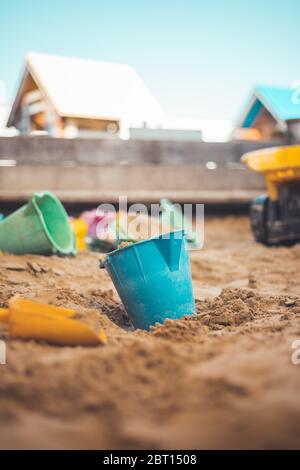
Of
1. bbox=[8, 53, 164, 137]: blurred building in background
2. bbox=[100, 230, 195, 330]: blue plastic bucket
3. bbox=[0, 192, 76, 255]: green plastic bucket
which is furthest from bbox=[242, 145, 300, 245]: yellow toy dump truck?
bbox=[8, 53, 164, 137]: blurred building in background

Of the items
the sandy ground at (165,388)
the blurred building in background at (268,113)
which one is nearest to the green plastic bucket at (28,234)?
the sandy ground at (165,388)

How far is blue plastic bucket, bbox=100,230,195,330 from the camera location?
7.61 ft

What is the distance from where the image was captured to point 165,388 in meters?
1.38

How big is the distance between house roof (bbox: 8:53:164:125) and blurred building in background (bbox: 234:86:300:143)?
2.56 meters

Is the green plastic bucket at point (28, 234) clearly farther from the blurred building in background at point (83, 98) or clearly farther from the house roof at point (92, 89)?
the house roof at point (92, 89)

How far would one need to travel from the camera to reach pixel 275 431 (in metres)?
1.14

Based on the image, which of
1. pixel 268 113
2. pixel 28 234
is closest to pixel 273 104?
pixel 268 113

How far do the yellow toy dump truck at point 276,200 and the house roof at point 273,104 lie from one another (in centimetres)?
539

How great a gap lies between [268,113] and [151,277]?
10931mm

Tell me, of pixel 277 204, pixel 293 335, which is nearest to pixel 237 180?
pixel 277 204

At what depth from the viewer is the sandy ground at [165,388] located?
1.16m

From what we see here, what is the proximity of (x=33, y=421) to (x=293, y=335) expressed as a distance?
3.16ft

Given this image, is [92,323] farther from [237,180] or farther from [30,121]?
[30,121]

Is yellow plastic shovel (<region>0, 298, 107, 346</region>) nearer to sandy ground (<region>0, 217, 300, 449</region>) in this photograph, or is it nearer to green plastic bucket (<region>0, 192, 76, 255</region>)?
sandy ground (<region>0, 217, 300, 449</region>)
